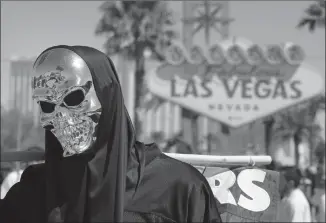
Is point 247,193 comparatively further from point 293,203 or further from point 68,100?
point 293,203

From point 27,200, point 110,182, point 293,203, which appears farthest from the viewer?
point 293,203

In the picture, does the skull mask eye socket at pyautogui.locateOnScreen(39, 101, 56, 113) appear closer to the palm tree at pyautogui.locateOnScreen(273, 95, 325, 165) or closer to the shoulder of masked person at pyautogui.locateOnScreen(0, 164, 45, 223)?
the shoulder of masked person at pyautogui.locateOnScreen(0, 164, 45, 223)

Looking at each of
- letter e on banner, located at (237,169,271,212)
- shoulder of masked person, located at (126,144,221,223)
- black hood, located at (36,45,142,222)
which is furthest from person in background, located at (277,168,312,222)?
black hood, located at (36,45,142,222)

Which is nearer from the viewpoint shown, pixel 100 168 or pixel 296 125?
pixel 100 168

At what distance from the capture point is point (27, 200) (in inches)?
97.4

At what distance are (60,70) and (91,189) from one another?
0.43 meters

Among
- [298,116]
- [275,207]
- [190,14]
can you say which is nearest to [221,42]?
[190,14]

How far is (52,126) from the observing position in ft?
7.25

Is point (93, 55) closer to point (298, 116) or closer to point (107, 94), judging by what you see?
point (107, 94)

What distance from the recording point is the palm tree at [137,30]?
2725cm

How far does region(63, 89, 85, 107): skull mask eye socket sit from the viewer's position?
86.7 inches

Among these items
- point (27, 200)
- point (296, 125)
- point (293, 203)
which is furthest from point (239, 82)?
point (296, 125)

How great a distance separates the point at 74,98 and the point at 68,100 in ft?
0.07

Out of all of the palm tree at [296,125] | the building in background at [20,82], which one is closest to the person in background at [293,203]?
the palm tree at [296,125]
